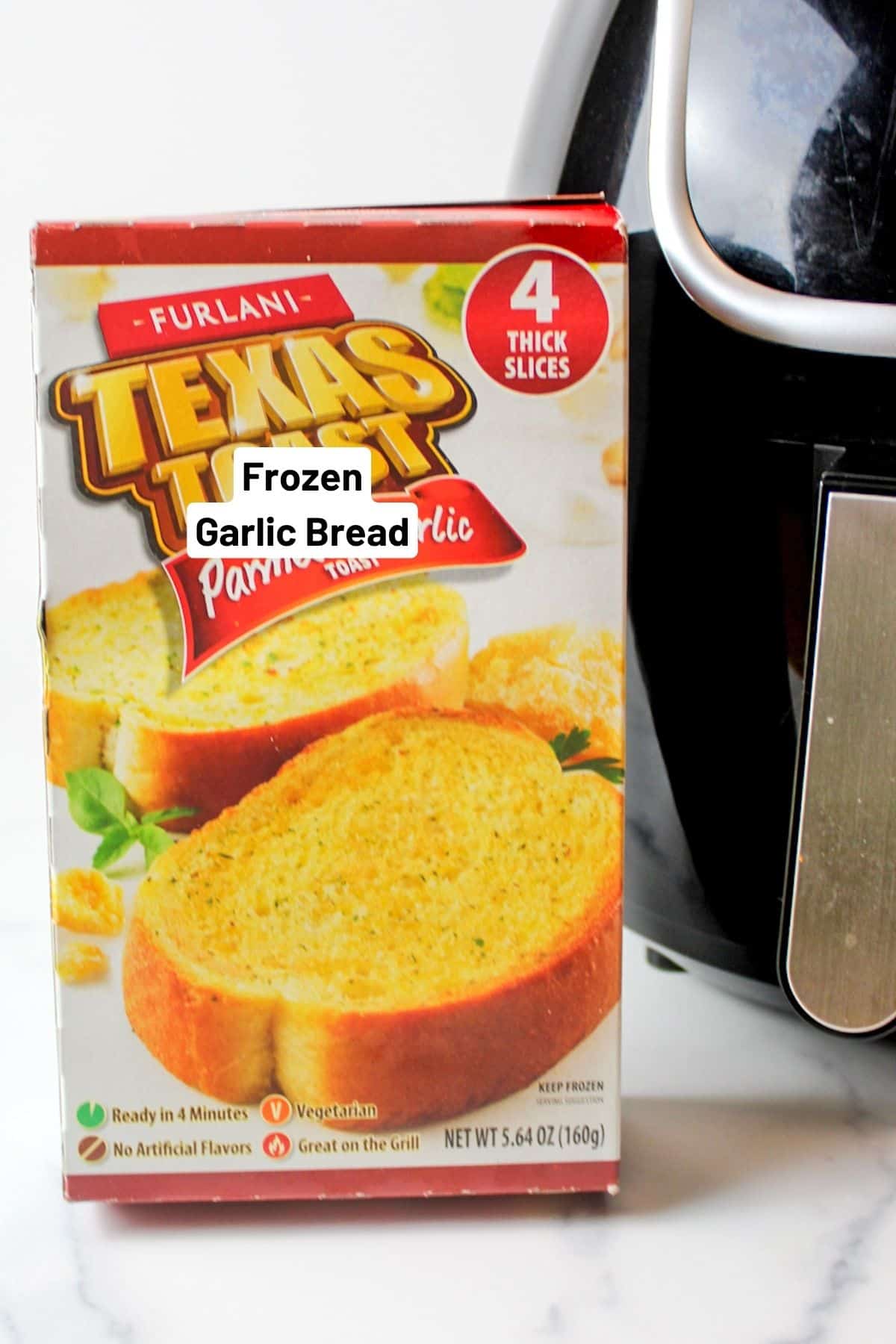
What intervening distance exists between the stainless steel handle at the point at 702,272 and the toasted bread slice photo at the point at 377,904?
0.56 ft

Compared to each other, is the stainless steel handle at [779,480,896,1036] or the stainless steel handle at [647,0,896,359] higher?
the stainless steel handle at [647,0,896,359]

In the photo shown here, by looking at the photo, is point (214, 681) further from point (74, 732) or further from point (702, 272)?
point (702, 272)

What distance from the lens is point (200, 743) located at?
49cm

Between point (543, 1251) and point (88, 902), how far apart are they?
0.63ft

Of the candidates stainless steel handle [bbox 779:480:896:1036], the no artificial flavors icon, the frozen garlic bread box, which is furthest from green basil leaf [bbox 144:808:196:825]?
stainless steel handle [bbox 779:480:896:1036]

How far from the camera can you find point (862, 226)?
52cm

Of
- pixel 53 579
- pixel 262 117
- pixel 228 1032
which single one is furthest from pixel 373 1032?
pixel 262 117

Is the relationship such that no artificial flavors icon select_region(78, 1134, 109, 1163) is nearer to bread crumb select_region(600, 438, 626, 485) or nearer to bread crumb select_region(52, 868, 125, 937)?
bread crumb select_region(52, 868, 125, 937)

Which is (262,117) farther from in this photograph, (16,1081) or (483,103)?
(16,1081)

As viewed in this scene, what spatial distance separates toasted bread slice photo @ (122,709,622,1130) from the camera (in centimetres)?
50

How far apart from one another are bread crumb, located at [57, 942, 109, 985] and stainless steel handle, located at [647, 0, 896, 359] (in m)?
0.31

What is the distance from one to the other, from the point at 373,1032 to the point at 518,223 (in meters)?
0.27

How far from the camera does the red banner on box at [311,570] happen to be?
49 centimetres

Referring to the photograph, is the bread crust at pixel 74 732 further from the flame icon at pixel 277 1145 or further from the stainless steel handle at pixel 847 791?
the stainless steel handle at pixel 847 791
